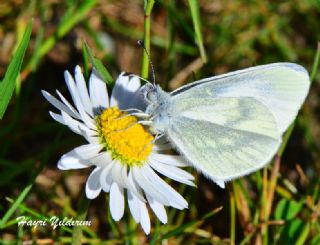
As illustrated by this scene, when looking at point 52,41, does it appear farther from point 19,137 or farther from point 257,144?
point 257,144

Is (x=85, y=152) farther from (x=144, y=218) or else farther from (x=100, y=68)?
(x=100, y=68)

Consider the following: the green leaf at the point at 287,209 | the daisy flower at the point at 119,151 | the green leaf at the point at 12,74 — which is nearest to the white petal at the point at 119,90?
the daisy flower at the point at 119,151

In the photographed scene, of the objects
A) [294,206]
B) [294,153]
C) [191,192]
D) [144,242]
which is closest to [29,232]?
[144,242]

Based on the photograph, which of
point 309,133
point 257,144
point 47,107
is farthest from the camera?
point 309,133

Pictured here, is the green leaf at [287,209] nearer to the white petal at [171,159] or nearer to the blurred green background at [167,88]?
the blurred green background at [167,88]

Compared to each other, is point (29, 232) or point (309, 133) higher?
point (29, 232)

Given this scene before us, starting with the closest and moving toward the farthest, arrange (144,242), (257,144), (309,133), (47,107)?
(257,144), (144,242), (47,107), (309,133)
